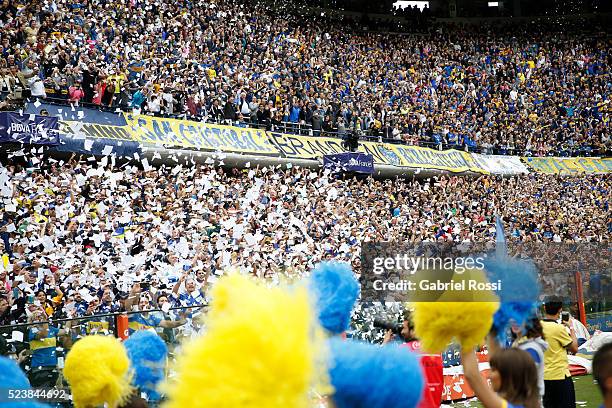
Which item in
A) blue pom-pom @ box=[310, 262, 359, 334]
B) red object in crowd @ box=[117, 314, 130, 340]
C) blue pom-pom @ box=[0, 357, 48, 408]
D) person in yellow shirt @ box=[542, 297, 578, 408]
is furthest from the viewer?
red object in crowd @ box=[117, 314, 130, 340]

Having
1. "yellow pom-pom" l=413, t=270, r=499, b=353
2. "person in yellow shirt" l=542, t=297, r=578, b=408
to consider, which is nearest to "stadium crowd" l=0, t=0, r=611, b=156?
"person in yellow shirt" l=542, t=297, r=578, b=408

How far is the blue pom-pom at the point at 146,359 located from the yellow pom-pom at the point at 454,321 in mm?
1269

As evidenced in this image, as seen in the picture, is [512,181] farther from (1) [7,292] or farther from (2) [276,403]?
(2) [276,403]

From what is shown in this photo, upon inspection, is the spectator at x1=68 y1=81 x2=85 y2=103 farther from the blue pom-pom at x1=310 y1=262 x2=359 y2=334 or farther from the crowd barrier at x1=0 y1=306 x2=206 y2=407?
the blue pom-pom at x1=310 y1=262 x2=359 y2=334

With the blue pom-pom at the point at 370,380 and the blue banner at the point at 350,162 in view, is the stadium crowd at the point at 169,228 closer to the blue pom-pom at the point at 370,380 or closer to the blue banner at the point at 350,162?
the blue banner at the point at 350,162

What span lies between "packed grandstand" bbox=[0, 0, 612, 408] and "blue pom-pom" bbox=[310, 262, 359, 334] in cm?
1

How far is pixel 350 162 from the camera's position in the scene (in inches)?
794

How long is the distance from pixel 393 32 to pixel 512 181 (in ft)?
28.3

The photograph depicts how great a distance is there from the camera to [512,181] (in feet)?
82.9

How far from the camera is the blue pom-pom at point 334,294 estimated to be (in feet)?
10.7

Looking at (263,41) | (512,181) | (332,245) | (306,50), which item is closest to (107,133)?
(332,245)

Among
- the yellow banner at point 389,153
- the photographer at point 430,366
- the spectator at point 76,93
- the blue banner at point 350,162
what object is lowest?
the photographer at point 430,366

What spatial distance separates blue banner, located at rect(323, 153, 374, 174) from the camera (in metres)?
19.7

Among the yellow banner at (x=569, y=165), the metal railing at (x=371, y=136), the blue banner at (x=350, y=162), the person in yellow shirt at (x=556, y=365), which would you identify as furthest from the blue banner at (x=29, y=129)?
the yellow banner at (x=569, y=165)
